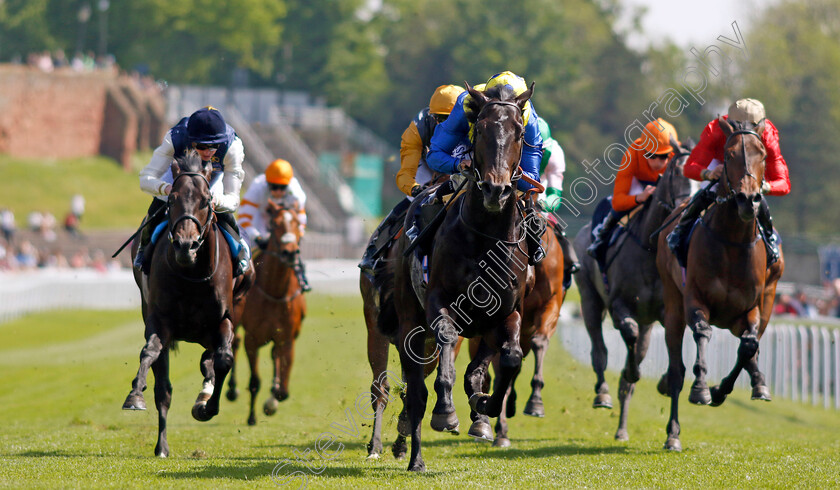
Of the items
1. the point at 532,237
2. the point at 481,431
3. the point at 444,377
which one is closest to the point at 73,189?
the point at 532,237

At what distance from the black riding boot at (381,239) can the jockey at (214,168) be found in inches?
40.9

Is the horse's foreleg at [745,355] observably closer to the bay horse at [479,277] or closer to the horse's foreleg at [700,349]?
the horse's foreleg at [700,349]

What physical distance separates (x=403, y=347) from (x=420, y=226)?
35.1 inches

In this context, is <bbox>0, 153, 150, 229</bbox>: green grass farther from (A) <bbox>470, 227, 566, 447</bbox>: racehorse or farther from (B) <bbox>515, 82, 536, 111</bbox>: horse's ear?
(B) <bbox>515, 82, 536, 111</bbox>: horse's ear

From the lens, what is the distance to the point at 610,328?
23.8 m

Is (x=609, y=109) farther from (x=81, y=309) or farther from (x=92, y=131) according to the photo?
(x=81, y=309)

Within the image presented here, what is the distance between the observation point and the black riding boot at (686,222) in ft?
31.8

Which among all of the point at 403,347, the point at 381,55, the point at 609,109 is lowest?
the point at 403,347

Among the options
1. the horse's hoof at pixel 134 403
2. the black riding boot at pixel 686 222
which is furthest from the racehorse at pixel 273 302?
the black riding boot at pixel 686 222

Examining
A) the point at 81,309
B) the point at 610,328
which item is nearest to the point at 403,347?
the point at 610,328

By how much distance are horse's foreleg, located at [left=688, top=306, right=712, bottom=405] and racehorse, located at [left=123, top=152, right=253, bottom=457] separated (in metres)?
3.60

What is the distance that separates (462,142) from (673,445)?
3.33m

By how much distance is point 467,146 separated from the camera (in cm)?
822

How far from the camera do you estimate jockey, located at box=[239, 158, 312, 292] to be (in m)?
12.5
